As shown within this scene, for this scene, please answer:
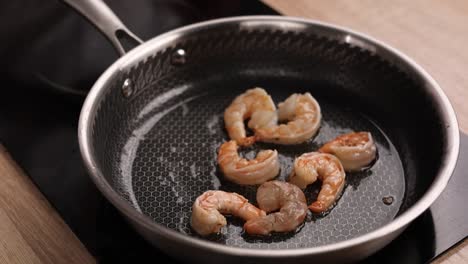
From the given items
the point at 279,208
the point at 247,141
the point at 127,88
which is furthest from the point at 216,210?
the point at 127,88

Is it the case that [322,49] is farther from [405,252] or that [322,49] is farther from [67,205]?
[67,205]

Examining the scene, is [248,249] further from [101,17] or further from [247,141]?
[101,17]

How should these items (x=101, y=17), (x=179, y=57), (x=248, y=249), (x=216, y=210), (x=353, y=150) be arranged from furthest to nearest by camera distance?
(x=179, y=57)
(x=101, y=17)
(x=353, y=150)
(x=216, y=210)
(x=248, y=249)

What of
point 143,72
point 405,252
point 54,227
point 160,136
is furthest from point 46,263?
point 405,252

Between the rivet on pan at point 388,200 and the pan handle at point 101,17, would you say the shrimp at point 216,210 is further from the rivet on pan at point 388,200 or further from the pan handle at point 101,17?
the pan handle at point 101,17

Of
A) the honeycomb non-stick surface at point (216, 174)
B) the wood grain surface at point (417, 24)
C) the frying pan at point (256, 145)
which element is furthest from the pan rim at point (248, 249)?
the wood grain surface at point (417, 24)

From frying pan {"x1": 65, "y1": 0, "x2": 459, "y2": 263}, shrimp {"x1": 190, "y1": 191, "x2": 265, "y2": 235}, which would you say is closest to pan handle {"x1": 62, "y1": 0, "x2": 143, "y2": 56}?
frying pan {"x1": 65, "y1": 0, "x2": 459, "y2": 263}
